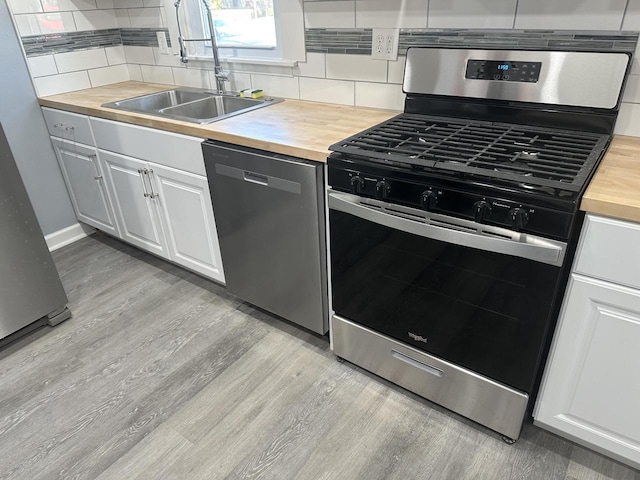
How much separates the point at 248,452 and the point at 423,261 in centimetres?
85

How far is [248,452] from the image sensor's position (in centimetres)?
147

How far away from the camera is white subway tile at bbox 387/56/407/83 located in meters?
1.79

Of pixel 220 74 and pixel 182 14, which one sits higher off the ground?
pixel 182 14

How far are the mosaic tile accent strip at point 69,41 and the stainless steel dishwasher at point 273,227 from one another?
1.38 metres

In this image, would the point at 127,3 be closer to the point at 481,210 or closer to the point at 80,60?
the point at 80,60

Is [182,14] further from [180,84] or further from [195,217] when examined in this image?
[195,217]

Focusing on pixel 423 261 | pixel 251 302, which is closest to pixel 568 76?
pixel 423 261

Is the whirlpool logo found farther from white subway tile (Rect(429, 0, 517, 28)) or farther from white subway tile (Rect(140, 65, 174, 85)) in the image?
white subway tile (Rect(140, 65, 174, 85))

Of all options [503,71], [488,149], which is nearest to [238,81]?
[503,71]

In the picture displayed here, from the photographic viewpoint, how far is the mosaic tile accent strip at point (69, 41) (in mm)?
2357

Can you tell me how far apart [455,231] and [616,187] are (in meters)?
0.39

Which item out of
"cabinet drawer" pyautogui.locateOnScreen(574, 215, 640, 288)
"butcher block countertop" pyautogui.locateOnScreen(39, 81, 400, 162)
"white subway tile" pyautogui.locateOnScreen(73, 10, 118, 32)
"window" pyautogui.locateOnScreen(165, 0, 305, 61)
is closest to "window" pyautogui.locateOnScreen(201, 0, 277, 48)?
"window" pyautogui.locateOnScreen(165, 0, 305, 61)

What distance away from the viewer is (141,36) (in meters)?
2.63

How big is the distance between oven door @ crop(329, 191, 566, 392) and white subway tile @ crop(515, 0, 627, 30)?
78cm
